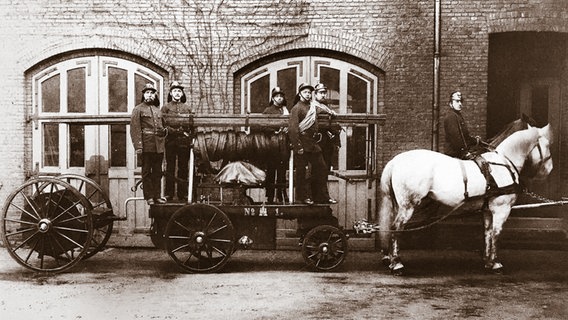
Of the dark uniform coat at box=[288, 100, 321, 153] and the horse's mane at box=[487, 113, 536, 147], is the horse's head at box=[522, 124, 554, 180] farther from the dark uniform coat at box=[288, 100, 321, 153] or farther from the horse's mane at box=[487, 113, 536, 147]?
the dark uniform coat at box=[288, 100, 321, 153]

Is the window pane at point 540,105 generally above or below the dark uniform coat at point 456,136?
above

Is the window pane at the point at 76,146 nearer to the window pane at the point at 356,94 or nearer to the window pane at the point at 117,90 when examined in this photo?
the window pane at the point at 117,90

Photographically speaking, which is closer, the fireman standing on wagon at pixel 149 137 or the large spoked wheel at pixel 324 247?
the large spoked wheel at pixel 324 247

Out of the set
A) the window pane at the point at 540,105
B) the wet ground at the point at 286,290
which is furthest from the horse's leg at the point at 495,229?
the window pane at the point at 540,105

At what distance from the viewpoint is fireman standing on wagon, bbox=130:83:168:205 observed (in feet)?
28.1

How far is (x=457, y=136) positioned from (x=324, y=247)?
2.46 metres

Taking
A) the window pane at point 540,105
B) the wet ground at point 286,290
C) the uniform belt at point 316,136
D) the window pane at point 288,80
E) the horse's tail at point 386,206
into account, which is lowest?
the wet ground at point 286,290

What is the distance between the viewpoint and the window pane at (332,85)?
1077 cm

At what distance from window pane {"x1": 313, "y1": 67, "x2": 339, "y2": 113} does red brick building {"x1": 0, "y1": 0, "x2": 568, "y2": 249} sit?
2 centimetres

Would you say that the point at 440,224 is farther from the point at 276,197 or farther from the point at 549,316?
the point at 549,316

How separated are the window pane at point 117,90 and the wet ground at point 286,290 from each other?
9.10 ft

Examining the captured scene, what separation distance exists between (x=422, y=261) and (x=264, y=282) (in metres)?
2.75

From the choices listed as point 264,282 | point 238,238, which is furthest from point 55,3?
point 264,282

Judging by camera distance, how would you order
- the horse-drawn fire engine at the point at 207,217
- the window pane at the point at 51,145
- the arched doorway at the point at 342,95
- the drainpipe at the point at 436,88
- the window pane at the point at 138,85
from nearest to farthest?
the horse-drawn fire engine at the point at 207,217
the drainpipe at the point at 436,88
the arched doorway at the point at 342,95
the window pane at the point at 138,85
the window pane at the point at 51,145
